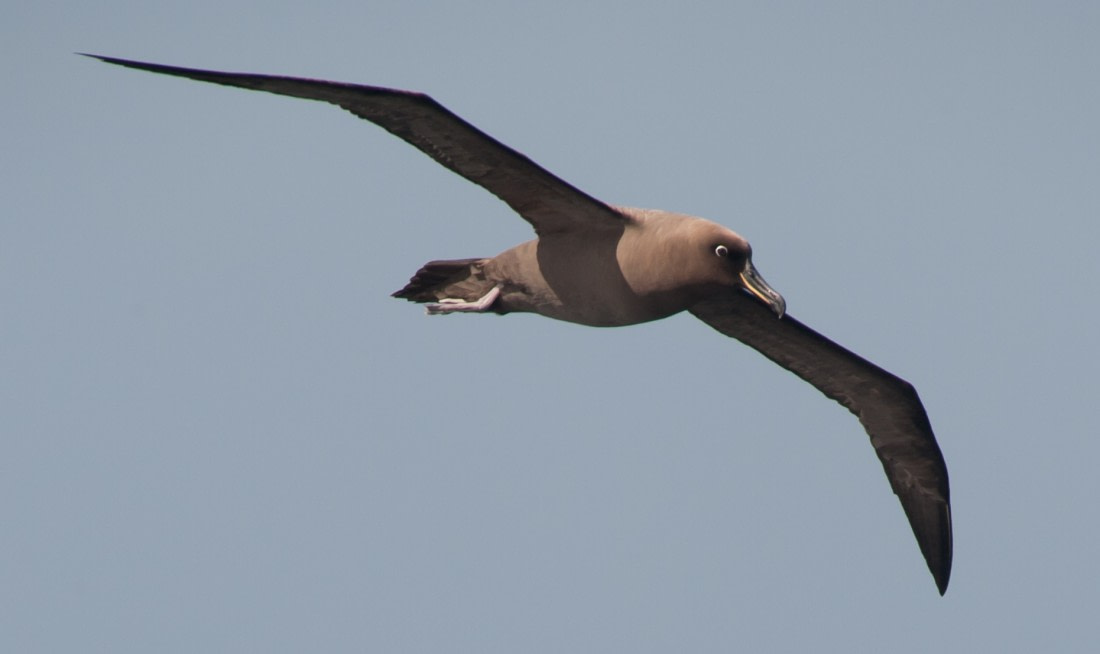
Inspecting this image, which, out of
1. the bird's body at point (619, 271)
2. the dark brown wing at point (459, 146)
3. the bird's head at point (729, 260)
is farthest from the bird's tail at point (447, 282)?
the bird's head at point (729, 260)

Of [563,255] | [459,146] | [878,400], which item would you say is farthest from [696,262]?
[878,400]

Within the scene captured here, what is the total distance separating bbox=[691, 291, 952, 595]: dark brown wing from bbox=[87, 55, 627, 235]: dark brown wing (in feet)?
7.16

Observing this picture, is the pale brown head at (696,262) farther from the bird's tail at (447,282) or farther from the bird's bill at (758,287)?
the bird's tail at (447,282)

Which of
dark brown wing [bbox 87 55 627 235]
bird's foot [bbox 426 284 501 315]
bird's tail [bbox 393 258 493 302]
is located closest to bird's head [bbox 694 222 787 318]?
dark brown wing [bbox 87 55 627 235]

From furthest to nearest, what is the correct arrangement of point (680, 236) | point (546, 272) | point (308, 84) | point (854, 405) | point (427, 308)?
1. point (854, 405)
2. point (427, 308)
3. point (546, 272)
4. point (680, 236)
5. point (308, 84)

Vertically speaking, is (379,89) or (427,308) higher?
(379,89)

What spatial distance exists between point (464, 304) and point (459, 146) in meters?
1.86

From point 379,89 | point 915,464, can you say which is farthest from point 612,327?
point 915,464

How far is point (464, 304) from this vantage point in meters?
12.9

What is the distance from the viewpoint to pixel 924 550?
1470 cm

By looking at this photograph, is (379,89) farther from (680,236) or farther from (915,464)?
(915,464)

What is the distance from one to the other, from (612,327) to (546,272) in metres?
Answer: 0.68

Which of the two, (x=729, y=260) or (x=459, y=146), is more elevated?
(x=459, y=146)

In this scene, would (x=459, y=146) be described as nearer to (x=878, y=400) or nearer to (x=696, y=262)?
(x=696, y=262)
